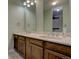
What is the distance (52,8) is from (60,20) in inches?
21.0

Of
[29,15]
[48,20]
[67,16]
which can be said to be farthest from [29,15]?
[67,16]

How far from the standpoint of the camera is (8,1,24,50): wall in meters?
4.91

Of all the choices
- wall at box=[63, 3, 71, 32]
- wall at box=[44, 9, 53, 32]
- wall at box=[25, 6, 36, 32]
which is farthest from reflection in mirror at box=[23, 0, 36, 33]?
wall at box=[63, 3, 71, 32]

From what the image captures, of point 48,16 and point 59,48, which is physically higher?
point 48,16

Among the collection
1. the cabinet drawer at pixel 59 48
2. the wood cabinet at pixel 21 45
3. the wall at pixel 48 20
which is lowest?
the wood cabinet at pixel 21 45

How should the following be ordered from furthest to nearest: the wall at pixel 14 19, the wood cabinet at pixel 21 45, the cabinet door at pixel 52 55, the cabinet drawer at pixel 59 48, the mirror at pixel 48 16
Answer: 1. the wall at pixel 14 19
2. the wood cabinet at pixel 21 45
3. the mirror at pixel 48 16
4. the cabinet door at pixel 52 55
5. the cabinet drawer at pixel 59 48

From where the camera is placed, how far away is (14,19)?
5.00m

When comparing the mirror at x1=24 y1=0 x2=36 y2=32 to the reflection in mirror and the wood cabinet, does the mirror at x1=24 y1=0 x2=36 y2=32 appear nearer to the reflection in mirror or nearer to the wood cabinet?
the reflection in mirror

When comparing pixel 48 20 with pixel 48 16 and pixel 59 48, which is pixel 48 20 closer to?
pixel 48 16

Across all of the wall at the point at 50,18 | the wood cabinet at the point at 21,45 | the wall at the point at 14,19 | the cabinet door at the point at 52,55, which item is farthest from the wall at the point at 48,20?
the cabinet door at the point at 52,55

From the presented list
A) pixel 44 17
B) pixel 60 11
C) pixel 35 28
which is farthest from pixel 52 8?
pixel 35 28

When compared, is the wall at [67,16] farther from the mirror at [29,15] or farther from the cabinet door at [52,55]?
the mirror at [29,15]

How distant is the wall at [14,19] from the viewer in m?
Result: 4.91
